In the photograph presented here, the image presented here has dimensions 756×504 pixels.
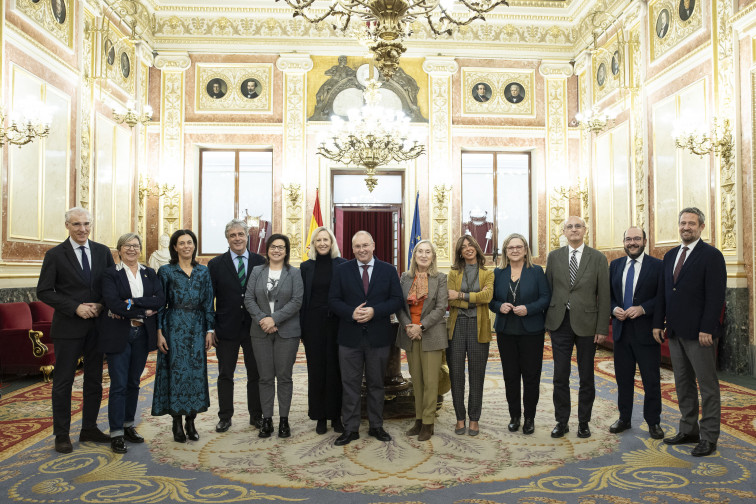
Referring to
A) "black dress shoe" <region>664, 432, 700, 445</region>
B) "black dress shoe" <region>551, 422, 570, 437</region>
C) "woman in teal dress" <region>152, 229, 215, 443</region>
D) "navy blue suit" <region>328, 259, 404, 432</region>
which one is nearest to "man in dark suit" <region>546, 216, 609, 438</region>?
"black dress shoe" <region>551, 422, 570, 437</region>

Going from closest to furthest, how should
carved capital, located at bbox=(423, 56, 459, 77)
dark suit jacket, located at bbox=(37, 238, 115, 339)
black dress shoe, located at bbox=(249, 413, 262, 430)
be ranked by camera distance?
dark suit jacket, located at bbox=(37, 238, 115, 339)
black dress shoe, located at bbox=(249, 413, 262, 430)
carved capital, located at bbox=(423, 56, 459, 77)

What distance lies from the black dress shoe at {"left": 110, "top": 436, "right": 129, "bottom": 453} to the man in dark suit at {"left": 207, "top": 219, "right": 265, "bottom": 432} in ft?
2.36

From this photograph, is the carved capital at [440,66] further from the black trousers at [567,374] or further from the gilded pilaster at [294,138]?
the black trousers at [567,374]

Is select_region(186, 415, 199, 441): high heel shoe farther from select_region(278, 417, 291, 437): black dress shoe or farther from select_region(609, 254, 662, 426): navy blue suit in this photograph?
select_region(609, 254, 662, 426): navy blue suit

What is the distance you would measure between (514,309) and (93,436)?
126 inches

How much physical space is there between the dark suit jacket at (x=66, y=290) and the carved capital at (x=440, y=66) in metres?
8.52

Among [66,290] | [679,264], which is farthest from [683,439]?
[66,290]

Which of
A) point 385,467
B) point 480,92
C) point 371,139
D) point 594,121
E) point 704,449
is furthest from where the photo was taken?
point 480,92

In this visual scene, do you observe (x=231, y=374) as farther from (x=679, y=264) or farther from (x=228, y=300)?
(x=679, y=264)

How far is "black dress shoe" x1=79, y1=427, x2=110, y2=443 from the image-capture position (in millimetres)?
4066

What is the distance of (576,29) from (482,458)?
→ 32.6 ft

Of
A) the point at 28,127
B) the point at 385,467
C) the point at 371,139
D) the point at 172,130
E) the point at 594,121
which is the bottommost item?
the point at 385,467

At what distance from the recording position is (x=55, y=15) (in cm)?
782

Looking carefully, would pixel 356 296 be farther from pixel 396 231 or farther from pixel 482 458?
pixel 396 231
